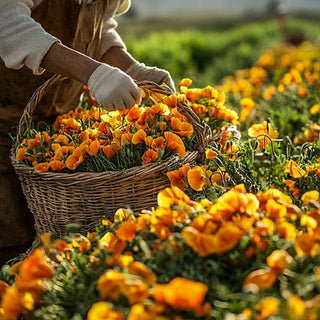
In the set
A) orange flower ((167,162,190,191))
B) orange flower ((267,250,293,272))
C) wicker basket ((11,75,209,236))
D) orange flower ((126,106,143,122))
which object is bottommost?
wicker basket ((11,75,209,236))

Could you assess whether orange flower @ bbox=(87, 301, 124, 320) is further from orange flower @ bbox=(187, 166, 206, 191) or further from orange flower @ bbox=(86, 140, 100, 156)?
orange flower @ bbox=(86, 140, 100, 156)

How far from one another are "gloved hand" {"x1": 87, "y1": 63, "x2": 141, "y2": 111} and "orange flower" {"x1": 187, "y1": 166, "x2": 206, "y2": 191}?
36 centimetres

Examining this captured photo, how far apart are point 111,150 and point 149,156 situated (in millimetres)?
152

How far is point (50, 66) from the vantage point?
7.87 feet

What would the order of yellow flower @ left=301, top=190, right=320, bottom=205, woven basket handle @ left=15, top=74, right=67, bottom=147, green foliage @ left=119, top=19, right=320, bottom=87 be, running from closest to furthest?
1. yellow flower @ left=301, top=190, right=320, bottom=205
2. woven basket handle @ left=15, top=74, right=67, bottom=147
3. green foliage @ left=119, top=19, right=320, bottom=87

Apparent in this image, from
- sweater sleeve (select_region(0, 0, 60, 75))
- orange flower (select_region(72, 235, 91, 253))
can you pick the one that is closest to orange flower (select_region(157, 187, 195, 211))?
orange flower (select_region(72, 235, 91, 253))

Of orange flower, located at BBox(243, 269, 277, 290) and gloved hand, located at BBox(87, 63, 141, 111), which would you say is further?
gloved hand, located at BBox(87, 63, 141, 111)

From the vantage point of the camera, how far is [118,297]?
57.6 inches

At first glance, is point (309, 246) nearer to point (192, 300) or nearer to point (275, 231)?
point (275, 231)

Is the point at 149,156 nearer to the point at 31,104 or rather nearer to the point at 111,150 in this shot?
the point at 111,150

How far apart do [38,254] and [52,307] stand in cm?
14

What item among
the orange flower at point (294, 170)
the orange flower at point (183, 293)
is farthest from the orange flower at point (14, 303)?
the orange flower at point (294, 170)

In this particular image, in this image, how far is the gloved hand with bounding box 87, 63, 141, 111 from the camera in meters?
2.26

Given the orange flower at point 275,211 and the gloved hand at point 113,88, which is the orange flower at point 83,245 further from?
the gloved hand at point 113,88
